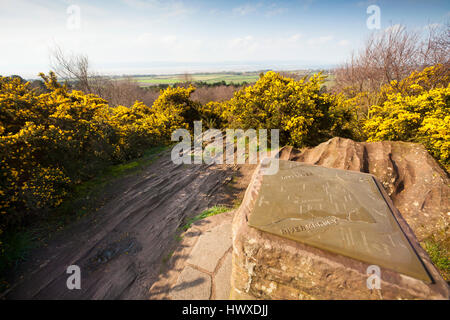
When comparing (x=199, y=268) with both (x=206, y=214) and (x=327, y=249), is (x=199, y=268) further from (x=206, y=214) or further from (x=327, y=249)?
(x=327, y=249)

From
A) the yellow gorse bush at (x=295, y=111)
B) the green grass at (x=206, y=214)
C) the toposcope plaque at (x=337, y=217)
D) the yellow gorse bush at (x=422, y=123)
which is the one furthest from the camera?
the yellow gorse bush at (x=295, y=111)

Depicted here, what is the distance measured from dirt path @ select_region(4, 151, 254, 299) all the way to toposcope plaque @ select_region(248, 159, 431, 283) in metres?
2.36

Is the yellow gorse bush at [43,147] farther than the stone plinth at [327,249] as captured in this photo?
Yes

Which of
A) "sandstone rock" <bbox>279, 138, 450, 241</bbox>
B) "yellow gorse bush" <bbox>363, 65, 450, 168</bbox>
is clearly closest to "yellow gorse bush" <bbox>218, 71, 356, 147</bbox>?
"yellow gorse bush" <bbox>363, 65, 450, 168</bbox>

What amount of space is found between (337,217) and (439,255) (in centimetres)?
261

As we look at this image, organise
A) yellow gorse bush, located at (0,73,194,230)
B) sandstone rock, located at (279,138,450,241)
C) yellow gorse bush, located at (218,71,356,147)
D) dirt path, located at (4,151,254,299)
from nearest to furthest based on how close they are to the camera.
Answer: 1. dirt path, located at (4,151,254,299)
2. sandstone rock, located at (279,138,450,241)
3. yellow gorse bush, located at (0,73,194,230)
4. yellow gorse bush, located at (218,71,356,147)

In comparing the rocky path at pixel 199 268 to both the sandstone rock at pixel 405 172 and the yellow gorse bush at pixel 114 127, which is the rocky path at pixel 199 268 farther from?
the yellow gorse bush at pixel 114 127

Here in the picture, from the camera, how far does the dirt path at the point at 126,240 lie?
2885mm

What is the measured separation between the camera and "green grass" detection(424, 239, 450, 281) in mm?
2781

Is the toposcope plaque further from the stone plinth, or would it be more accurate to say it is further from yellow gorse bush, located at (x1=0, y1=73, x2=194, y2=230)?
yellow gorse bush, located at (x1=0, y1=73, x2=194, y2=230)

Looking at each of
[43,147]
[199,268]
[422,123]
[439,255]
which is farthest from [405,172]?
[43,147]

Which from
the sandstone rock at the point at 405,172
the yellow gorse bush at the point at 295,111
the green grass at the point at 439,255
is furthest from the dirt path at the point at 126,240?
the green grass at the point at 439,255

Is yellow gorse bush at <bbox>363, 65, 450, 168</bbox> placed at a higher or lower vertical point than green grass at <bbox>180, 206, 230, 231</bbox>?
higher

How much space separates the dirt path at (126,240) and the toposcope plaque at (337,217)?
2.36 metres
